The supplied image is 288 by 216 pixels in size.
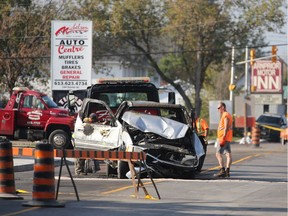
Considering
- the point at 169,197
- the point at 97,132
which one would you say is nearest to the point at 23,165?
the point at 97,132

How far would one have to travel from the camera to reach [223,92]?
83.1 metres

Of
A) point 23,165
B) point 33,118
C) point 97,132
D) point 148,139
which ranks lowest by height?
point 23,165

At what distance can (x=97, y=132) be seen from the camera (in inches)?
788

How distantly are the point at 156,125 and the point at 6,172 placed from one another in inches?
240

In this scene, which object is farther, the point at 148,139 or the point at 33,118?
the point at 33,118

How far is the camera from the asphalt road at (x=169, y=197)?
12.8 m

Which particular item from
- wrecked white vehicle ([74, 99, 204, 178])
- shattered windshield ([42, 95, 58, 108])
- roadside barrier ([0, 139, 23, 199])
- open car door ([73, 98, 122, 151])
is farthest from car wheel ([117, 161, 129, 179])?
shattered windshield ([42, 95, 58, 108])

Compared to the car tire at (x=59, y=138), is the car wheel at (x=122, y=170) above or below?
below

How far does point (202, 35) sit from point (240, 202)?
43953 mm

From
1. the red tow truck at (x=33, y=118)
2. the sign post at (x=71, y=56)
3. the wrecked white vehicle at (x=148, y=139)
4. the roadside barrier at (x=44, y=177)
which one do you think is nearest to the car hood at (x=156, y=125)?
the wrecked white vehicle at (x=148, y=139)

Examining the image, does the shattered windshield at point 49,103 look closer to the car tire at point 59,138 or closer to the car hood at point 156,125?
the car tire at point 59,138

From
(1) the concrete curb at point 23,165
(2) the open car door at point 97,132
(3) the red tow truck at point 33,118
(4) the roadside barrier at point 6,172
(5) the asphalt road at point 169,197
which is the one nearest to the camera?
(5) the asphalt road at point 169,197

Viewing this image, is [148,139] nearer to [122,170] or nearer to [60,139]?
[122,170]

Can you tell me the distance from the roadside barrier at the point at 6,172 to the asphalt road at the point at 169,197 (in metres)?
0.29
